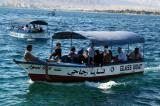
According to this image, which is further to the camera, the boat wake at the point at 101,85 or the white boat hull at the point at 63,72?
the boat wake at the point at 101,85

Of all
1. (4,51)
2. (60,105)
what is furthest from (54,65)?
(4,51)

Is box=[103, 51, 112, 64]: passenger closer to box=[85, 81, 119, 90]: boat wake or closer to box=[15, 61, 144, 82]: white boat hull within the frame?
box=[15, 61, 144, 82]: white boat hull

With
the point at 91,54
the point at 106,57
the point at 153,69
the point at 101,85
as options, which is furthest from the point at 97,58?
the point at 153,69

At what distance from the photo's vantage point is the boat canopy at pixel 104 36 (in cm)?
2975

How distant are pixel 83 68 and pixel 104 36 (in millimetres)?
2771

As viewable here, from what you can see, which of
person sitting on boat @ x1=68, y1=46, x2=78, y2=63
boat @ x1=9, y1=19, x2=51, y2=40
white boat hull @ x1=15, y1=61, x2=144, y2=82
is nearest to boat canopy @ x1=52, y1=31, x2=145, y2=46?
person sitting on boat @ x1=68, y1=46, x2=78, y2=63

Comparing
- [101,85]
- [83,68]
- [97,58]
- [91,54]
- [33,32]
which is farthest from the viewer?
[33,32]

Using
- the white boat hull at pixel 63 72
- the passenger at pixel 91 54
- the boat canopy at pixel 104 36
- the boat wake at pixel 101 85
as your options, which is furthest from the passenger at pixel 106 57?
the boat wake at pixel 101 85

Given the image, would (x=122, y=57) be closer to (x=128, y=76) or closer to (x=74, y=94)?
(x=128, y=76)

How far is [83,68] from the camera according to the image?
96.0 ft

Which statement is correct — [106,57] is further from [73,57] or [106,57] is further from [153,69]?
[153,69]

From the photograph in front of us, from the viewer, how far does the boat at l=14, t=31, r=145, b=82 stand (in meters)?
28.5

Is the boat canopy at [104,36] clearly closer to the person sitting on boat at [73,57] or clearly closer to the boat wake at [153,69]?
the person sitting on boat at [73,57]

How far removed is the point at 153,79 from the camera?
110 feet
